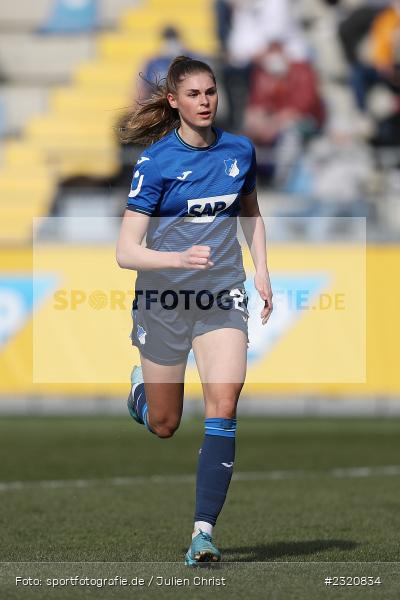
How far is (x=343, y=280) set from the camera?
44.9 ft

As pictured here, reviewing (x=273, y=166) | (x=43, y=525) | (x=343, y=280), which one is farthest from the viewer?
(x=273, y=166)

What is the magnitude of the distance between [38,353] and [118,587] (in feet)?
30.0

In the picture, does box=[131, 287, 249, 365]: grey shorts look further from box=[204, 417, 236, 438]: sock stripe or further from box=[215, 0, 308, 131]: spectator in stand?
box=[215, 0, 308, 131]: spectator in stand

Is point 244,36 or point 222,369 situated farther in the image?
point 244,36

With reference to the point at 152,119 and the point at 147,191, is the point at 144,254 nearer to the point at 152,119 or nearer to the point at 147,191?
the point at 147,191

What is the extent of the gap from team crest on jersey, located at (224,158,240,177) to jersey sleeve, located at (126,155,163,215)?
314mm

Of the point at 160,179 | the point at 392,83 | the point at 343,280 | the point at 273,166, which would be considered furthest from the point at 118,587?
the point at 392,83

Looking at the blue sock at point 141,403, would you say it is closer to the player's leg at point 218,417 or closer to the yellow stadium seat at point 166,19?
the player's leg at point 218,417

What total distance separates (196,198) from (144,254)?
1.20ft

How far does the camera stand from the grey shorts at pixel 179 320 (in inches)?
224

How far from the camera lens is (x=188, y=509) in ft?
25.4

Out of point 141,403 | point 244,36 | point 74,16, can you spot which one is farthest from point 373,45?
point 141,403

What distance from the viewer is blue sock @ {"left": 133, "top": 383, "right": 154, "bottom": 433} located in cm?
614

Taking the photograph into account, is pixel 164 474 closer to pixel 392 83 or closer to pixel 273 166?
pixel 273 166
